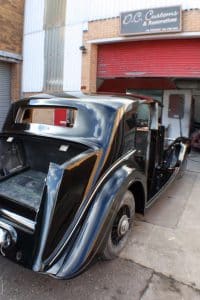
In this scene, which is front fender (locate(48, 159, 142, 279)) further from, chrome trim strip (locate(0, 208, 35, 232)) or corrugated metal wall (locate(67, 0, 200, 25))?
corrugated metal wall (locate(67, 0, 200, 25))

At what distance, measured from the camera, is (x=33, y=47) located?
35.5ft

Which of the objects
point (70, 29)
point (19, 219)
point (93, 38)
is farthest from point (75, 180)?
point (70, 29)

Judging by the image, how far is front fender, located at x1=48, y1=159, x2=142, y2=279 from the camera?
2.44m

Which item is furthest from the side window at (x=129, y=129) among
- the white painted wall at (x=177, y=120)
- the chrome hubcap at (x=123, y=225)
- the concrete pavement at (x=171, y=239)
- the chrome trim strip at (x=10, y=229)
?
the white painted wall at (x=177, y=120)

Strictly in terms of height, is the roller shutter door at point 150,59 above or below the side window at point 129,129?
above

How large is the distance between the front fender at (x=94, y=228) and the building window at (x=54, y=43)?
7785 millimetres

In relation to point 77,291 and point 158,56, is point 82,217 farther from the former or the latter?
point 158,56

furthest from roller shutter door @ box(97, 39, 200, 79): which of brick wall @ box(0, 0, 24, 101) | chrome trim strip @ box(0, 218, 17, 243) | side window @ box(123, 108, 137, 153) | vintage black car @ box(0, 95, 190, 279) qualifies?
chrome trim strip @ box(0, 218, 17, 243)

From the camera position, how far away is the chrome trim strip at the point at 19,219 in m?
2.65

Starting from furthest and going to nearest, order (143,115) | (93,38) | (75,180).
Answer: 1. (93,38)
2. (143,115)
3. (75,180)

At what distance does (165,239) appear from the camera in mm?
3732

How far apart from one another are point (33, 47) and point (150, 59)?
454 cm

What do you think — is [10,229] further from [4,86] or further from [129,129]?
[4,86]

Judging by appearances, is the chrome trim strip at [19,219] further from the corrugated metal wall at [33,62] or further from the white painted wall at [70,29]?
the corrugated metal wall at [33,62]
